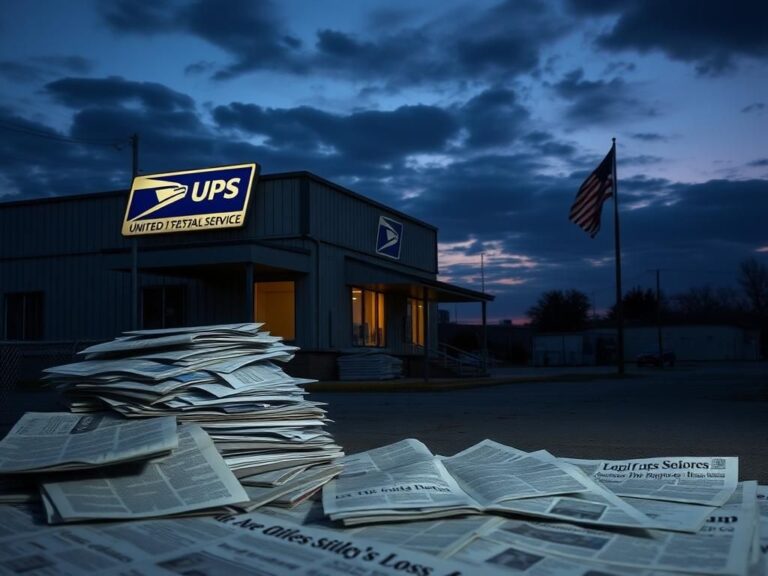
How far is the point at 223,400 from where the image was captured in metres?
3.17

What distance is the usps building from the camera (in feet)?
70.7

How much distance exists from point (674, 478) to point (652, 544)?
104cm

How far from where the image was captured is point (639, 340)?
67.2m

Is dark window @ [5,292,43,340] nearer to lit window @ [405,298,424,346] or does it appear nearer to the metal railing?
lit window @ [405,298,424,346]

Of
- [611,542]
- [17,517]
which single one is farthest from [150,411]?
[611,542]

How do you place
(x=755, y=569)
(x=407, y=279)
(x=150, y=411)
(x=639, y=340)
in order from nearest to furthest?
(x=755, y=569) < (x=150, y=411) < (x=407, y=279) < (x=639, y=340)

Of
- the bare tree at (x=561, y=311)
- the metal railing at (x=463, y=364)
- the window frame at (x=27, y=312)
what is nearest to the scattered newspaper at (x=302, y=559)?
the metal railing at (x=463, y=364)

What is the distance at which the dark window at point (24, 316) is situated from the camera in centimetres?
2578

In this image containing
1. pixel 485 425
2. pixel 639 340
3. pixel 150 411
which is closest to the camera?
pixel 150 411

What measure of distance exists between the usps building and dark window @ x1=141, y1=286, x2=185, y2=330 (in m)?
0.04

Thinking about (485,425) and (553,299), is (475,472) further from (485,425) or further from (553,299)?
(553,299)

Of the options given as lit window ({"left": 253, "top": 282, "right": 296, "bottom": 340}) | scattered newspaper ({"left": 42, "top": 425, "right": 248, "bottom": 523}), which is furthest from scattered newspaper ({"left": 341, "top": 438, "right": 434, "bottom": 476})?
lit window ({"left": 253, "top": 282, "right": 296, "bottom": 340})

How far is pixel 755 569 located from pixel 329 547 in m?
1.19

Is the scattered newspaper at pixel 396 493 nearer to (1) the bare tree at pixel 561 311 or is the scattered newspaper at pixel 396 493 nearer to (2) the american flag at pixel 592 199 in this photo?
(2) the american flag at pixel 592 199
